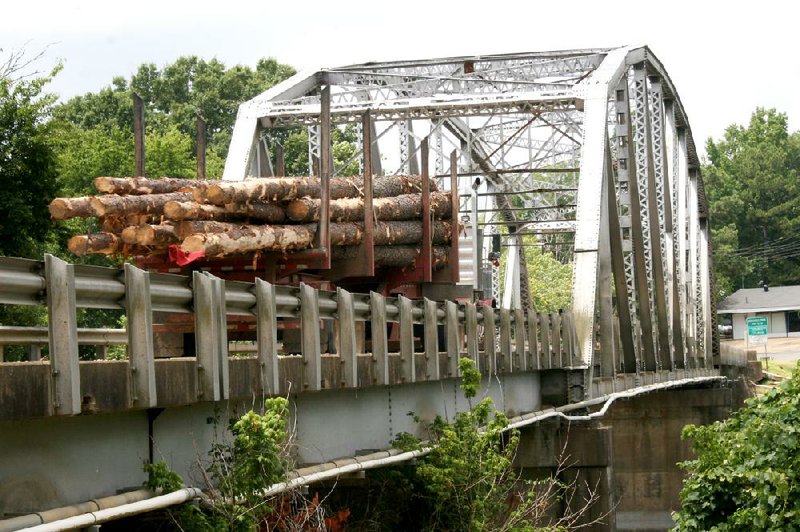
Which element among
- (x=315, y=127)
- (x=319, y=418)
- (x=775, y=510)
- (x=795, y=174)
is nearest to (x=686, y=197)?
(x=315, y=127)

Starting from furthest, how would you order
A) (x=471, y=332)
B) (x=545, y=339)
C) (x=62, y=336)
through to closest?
1. (x=545, y=339)
2. (x=471, y=332)
3. (x=62, y=336)

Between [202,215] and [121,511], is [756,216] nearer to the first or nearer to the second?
[202,215]

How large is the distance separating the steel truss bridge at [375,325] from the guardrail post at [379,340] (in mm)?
23

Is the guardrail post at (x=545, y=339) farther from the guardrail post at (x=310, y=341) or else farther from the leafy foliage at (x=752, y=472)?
the guardrail post at (x=310, y=341)

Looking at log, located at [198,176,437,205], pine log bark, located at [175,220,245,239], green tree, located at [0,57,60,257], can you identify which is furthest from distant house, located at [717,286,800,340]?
pine log bark, located at [175,220,245,239]

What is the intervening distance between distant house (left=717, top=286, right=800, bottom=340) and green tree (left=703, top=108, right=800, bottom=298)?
2.39 m

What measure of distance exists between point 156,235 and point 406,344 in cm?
275

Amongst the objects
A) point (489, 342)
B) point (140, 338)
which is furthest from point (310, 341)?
point (489, 342)

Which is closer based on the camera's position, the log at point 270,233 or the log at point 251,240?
the log at point 251,240

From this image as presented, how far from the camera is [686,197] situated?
153 ft

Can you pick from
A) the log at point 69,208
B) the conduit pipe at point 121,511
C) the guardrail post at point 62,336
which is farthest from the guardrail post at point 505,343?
the guardrail post at point 62,336

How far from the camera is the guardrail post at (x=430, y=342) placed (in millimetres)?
16281

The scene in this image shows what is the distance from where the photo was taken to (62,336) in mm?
8875

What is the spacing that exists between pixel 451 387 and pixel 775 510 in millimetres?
3537
